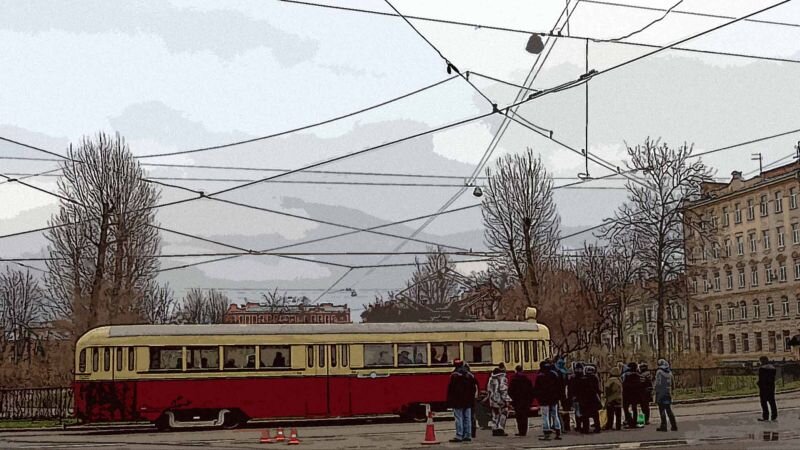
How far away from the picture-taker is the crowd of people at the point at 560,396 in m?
17.6

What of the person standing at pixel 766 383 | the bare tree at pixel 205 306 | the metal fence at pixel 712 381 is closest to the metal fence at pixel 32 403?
the person standing at pixel 766 383

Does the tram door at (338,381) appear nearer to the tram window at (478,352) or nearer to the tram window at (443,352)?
the tram window at (443,352)

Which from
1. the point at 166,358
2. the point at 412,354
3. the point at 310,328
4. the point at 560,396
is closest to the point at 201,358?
the point at 166,358

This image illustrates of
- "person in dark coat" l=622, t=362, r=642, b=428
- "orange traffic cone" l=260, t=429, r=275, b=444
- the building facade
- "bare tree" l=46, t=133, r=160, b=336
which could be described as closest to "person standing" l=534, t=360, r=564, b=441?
"person in dark coat" l=622, t=362, r=642, b=428

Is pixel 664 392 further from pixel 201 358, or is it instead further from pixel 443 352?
pixel 201 358

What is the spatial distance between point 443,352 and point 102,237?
21.8 m

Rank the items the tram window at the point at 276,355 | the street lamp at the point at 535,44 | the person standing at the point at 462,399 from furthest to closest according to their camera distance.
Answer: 1. the tram window at the point at 276,355
2. the street lamp at the point at 535,44
3. the person standing at the point at 462,399

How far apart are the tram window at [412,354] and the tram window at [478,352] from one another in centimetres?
120

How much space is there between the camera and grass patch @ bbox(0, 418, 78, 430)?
85.2 feet

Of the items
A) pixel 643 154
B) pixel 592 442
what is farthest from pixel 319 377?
pixel 643 154

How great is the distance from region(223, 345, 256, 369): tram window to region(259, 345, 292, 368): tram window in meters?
0.30

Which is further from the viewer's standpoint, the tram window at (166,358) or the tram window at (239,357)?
the tram window at (239,357)

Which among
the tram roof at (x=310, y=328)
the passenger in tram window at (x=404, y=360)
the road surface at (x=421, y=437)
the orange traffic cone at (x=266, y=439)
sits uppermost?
the tram roof at (x=310, y=328)

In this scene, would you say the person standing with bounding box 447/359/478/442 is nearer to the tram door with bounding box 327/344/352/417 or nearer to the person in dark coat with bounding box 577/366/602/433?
the person in dark coat with bounding box 577/366/602/433
